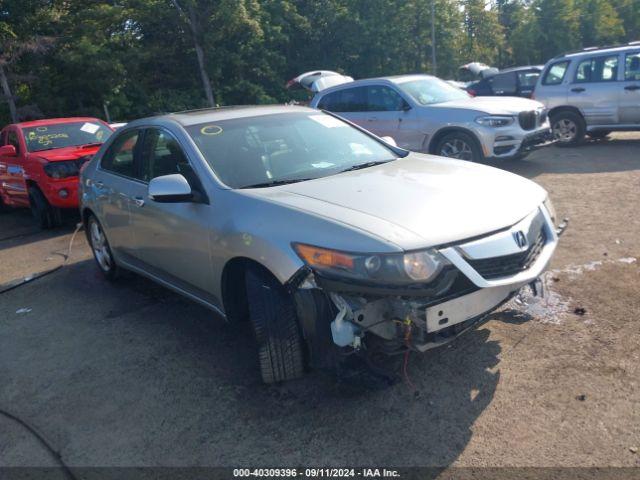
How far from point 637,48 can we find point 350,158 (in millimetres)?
8405

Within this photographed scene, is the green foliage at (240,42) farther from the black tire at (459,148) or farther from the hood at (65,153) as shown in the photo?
the black tire at (459,148)

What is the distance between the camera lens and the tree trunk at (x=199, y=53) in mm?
24172

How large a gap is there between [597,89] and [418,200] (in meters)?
8.79

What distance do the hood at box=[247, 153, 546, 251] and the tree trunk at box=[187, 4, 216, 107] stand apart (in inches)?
873

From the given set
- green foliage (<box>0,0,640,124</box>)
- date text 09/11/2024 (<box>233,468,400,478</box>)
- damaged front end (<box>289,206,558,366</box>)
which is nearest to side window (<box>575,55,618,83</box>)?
damaged front end (<box>289,206,558,366</box>)

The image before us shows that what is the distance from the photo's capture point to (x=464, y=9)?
35.1 meters

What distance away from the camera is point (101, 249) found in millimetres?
5824

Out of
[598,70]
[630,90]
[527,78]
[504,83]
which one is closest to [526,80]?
[527,78]

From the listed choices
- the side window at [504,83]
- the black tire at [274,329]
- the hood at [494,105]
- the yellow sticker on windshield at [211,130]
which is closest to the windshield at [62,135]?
the hood at [494,105]

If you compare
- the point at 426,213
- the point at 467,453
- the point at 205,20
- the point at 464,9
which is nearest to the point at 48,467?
the point at 467,453

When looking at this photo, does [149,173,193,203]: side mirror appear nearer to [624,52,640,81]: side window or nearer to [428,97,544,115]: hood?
[428,97,544,115]: hood

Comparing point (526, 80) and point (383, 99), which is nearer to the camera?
point (383, 99)

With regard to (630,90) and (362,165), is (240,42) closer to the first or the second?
(630,90)

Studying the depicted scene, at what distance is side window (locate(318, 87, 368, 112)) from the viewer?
1003 centimetres
